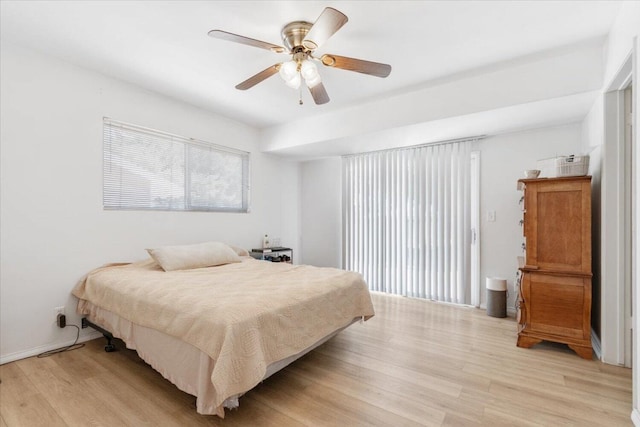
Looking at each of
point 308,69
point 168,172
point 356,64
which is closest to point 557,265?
point 356,64

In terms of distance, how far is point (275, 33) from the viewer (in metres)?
2.19

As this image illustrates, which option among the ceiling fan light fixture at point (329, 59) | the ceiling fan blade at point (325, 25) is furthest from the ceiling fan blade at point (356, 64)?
the ceiling fan blade at point (325, 25)

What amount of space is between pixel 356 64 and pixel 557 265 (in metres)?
2.33

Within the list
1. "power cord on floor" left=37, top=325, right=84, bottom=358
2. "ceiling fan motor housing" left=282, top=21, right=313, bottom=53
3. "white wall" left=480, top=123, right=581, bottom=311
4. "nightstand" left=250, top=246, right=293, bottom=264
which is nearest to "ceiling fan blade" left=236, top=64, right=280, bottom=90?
"ceiling fan motor housing" left=282, top=21, right=313, bottom=53

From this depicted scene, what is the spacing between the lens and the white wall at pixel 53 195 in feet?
7.62

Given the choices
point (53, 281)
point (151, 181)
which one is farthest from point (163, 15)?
point (53, 281)

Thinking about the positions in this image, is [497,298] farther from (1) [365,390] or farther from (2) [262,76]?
(2) [262,76]

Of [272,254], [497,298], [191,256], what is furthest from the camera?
[272,254]

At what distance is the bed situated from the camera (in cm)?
154

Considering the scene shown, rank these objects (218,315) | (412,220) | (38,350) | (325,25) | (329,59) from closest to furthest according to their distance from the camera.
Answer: (218,315) < (325,25) < (329,59) < (38,350) < (412,220)

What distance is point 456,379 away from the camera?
206cm

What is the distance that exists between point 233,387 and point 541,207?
9.03ft

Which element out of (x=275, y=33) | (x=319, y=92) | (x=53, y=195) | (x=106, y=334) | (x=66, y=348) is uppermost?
(x=275, y=33)

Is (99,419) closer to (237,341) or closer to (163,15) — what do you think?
(237,341)
